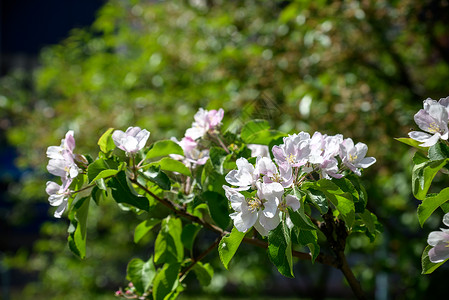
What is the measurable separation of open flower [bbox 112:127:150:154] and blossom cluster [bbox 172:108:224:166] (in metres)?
0.13

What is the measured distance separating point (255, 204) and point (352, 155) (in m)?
0.24

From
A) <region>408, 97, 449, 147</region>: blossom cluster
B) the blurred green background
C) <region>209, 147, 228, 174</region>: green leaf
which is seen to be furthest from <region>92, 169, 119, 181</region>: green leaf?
the blurred green background

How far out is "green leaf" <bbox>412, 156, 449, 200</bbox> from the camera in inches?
31.0

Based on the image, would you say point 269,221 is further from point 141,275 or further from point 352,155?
point 141,275

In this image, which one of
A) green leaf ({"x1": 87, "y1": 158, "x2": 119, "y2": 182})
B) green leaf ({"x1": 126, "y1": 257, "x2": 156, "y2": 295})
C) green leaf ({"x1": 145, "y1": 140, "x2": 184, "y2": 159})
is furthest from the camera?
green leaf ({"x1": 126, "y1": 257, "x2": 156, "y2": 295})

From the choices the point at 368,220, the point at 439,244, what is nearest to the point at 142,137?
the point at 368,220

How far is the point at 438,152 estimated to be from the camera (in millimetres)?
797

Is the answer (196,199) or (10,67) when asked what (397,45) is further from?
(10,67)

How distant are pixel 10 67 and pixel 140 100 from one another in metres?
10.1

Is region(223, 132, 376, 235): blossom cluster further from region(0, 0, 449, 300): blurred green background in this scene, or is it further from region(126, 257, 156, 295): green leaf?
region(0, 0, 449, 300): blurred green background

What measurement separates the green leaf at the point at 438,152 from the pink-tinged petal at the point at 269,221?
0.89 ft

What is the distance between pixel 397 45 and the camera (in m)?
3.14

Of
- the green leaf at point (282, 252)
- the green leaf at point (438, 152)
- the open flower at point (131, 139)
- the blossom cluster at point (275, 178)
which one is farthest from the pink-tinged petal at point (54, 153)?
the green leaf at point (438, 152)

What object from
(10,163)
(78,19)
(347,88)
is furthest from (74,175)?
(78,19)
